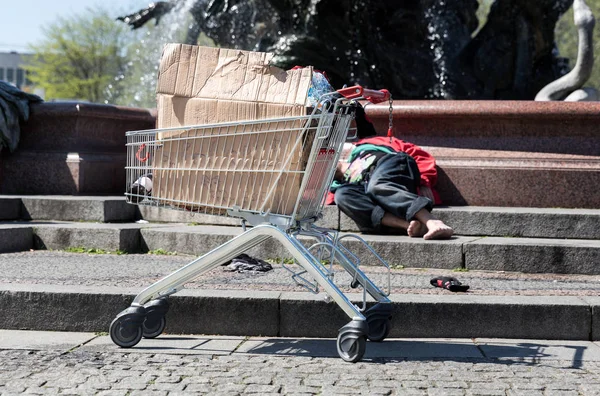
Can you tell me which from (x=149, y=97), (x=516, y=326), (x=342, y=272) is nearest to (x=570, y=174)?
(x=342, y=272)

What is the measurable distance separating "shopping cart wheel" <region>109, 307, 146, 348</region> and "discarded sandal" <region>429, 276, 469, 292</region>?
1.91 m

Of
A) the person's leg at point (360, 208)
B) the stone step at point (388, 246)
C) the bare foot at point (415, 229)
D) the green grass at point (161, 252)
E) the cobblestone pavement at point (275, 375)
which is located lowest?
the cobblestone pavement at point (275, 375)

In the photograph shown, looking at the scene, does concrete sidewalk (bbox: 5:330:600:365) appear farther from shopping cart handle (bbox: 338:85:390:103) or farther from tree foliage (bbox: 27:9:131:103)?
tree foliage (bbox: 27:9:131:103)

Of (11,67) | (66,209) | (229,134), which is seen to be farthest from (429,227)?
(11,67)

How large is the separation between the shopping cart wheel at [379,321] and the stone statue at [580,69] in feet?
19.7

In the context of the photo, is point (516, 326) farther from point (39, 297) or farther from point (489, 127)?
point (489, 127)

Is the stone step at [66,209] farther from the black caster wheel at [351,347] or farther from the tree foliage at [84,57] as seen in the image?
the tree foliage at [84,57]

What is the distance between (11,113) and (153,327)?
17.5 feet

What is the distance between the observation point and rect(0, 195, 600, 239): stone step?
23.3 feet

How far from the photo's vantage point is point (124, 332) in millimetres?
4656

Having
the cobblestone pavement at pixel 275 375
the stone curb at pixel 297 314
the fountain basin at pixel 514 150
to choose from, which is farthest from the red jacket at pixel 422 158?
the cobblestone pavement at pixel 275 375

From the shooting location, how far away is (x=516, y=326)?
5039 mm

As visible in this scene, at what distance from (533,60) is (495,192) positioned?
5.08 metres

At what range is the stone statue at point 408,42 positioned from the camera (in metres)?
11.7
